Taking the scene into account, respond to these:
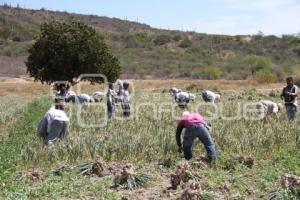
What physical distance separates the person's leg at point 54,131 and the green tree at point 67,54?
1713 cm

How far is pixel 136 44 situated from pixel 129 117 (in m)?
62.2

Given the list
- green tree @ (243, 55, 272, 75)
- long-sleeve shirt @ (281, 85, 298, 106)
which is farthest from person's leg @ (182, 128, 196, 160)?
Answer: green tree @ (243, 55, 272, 75)

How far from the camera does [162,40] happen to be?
81.9 m

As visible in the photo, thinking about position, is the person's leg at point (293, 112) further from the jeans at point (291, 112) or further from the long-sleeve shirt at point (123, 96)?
the long-sleeve shirt at point (123, 96)

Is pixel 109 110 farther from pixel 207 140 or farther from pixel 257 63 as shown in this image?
pixel 257 63

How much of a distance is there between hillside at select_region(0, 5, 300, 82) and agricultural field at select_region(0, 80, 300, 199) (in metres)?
32.0

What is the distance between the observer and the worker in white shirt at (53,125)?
11.0 meters

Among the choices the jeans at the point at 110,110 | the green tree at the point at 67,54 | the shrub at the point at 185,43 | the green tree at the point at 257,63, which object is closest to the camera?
the jeans at the point at 110,110

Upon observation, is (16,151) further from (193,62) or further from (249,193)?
(193,62)

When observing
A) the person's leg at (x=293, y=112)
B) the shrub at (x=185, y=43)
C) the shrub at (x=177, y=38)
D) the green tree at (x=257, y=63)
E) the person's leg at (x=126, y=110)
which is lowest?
the person's leg at (x=126, y=110)

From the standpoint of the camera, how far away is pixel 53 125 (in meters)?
11.1

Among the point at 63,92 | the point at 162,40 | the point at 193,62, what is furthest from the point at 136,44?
the point at 63,92

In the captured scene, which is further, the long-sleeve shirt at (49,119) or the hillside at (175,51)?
the hillside at (175,51)

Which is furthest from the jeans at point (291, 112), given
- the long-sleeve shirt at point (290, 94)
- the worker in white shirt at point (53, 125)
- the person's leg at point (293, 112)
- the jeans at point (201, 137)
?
the worker in white shirt at point (53, 125)
